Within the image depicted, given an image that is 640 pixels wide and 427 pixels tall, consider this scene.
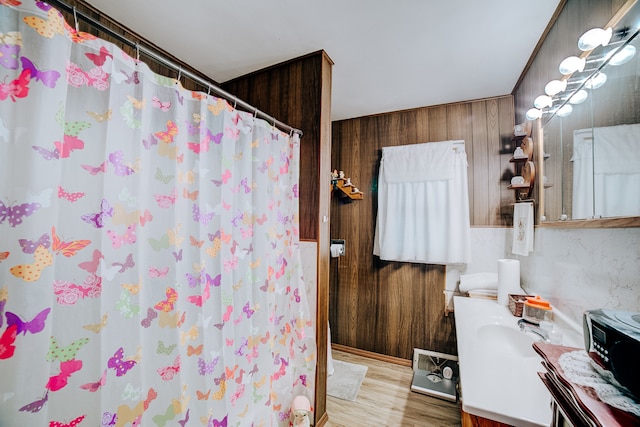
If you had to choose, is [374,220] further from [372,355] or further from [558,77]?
[558,77]

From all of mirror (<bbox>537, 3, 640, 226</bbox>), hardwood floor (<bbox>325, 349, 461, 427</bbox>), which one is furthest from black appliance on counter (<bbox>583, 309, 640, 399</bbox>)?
hardwood floor (<bbox>325, 349, 461, 427</bbox>)

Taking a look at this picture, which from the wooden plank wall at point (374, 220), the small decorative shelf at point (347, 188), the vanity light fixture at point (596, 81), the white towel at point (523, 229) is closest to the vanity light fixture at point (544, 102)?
the vanity light fixture at point (596, 81)

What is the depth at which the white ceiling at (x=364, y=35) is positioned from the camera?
1.35m

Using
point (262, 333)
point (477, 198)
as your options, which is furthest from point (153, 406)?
point (477, 198)

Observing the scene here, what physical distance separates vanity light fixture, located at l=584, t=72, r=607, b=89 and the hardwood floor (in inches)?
82.3

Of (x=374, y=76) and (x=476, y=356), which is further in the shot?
(x=374, y=76)

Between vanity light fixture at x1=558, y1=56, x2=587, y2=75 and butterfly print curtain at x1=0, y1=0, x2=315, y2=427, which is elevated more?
vanity light fixture at x1=558, y1=56, x2=587, y2=75

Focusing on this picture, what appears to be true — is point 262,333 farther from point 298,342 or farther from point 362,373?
point 362,373

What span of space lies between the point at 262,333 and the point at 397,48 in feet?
6.43

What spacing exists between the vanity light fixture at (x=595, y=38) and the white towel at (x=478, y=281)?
155 cm

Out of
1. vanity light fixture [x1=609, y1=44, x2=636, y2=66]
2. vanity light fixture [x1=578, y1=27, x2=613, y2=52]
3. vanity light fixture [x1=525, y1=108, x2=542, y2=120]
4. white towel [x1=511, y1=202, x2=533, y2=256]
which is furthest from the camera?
white towel [x1=511, y1=202, x2=533, y2=256]

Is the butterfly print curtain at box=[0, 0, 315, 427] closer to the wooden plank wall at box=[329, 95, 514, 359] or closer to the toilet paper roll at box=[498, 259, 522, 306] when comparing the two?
the wooden plank wall at box=[329, 95, 514, 359]

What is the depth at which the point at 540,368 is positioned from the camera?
0.98m

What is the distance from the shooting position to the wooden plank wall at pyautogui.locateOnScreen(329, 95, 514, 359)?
223cm
